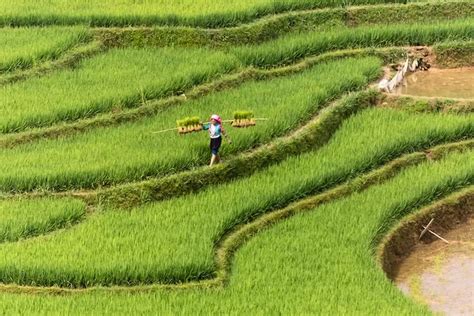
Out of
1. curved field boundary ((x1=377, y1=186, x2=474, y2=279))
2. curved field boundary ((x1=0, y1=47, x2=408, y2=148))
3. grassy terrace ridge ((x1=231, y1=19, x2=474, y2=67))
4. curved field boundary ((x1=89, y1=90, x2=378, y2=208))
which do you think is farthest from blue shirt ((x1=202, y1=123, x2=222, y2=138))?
grassy terrace ridge ((x1=231, y1=19, x2=474, y2=67))

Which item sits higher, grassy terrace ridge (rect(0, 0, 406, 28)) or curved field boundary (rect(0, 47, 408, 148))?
grassy terrace ridge (rect(0, 0, 406, 28))

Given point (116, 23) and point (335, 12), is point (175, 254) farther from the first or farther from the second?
point (335, 12)

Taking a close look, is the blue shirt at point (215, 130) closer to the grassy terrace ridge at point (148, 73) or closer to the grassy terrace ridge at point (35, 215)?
the grassy terrace ridge at point (35, 215)

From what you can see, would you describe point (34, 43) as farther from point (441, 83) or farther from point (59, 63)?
point (441, 83)

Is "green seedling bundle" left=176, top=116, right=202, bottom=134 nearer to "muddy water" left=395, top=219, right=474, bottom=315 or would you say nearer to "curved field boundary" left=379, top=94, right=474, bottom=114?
"muddy water" left=395, top=219, right=474, bottom=315

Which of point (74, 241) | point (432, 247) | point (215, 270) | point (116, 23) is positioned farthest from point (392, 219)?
point (116, 23)

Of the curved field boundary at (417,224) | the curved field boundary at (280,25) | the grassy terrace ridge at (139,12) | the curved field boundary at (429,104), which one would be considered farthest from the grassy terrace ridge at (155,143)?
the curved field boundary at (417,224)
